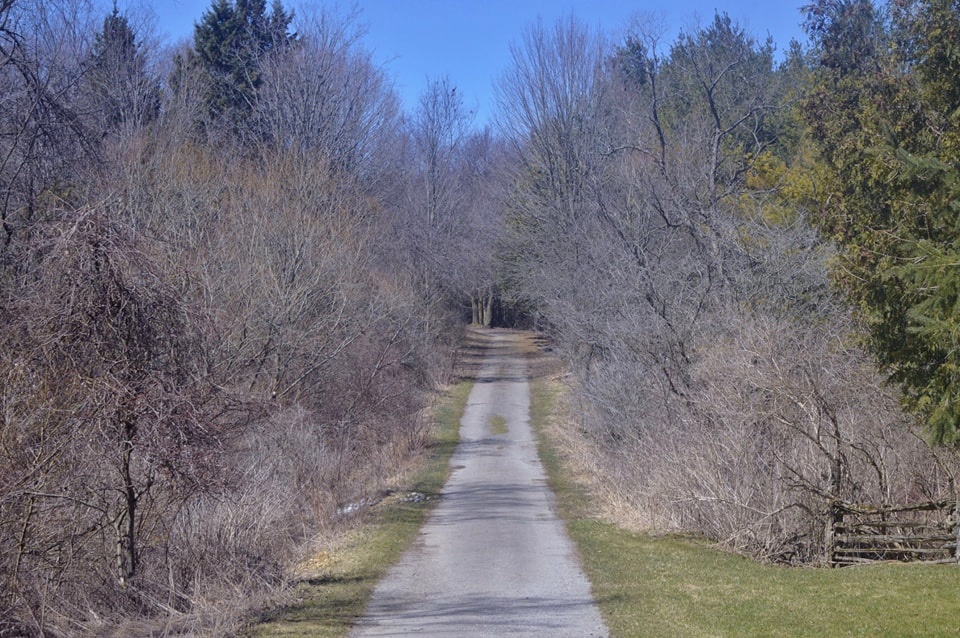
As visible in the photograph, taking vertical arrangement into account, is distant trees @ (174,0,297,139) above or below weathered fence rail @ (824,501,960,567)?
above

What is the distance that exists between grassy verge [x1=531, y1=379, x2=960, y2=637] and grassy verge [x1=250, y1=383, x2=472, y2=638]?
2.88 metres

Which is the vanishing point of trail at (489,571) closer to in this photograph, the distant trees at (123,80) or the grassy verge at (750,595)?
the grassy verge at (750,595)

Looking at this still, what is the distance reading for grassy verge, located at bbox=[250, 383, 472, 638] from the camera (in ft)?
31.4

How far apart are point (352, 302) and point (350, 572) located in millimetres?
15076

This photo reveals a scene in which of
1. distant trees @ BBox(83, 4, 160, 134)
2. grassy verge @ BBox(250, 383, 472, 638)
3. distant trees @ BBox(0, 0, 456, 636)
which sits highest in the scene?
distant trees @ BBox(83, 4, 160, 134)

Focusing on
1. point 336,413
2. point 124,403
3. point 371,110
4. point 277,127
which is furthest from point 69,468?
point 371,110

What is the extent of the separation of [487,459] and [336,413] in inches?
184

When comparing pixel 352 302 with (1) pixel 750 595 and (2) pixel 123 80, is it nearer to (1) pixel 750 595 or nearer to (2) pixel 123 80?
(2) pixel 123 80

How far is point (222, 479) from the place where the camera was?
9773 millimetres

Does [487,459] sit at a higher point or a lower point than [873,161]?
lower

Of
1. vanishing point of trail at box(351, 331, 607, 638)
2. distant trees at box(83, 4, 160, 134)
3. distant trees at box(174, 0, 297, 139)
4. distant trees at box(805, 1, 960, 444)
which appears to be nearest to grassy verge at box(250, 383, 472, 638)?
vanishing point of trail at box(351, 331, 607, 638)

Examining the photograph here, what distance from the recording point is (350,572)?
498 inches

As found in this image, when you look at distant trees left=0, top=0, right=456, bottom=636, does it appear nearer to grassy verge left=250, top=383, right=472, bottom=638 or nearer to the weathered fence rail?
grassy verge left=250, top=383, right=472, bottom=638

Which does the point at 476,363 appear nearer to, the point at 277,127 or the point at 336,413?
the point at 277,127
